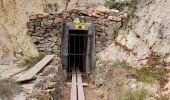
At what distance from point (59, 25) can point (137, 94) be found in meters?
5.85

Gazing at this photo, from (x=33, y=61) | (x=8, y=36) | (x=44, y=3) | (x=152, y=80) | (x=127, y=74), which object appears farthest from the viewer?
(x=44, y=3)

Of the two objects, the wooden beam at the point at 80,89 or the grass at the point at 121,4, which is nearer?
the wooden beam at the point at 80,89

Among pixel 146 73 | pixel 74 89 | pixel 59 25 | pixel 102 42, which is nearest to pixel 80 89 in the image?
pixel 74 89

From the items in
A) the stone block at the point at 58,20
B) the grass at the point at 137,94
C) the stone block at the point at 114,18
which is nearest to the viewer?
the grass at the point at 137,94

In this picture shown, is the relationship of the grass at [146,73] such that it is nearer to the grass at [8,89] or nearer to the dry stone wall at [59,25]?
the dry stone wall at [59,25]

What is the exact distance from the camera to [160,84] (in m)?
9.64

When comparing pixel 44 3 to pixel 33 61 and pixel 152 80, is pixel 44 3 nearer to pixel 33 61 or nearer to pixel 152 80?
pixel 33 61

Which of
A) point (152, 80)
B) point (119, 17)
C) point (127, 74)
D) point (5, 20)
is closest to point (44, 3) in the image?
point (5, 20)

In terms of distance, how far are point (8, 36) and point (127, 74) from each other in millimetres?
5392

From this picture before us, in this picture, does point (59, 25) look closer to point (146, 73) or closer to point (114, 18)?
point (114, 18)

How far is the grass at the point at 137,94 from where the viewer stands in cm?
882

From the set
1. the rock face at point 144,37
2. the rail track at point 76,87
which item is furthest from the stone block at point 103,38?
the rail track at point 76,87

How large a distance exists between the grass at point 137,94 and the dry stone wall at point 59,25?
15.7 feet

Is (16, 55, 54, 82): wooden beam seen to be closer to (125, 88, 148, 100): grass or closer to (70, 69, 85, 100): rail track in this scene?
(70, 69, 85, 100): rail track
